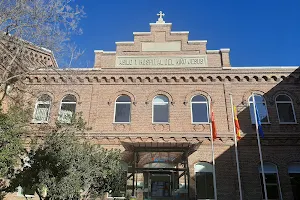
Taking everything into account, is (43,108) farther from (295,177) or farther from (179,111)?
(295,177)

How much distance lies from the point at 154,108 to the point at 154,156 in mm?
3128

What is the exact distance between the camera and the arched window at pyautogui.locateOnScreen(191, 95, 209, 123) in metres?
17.2

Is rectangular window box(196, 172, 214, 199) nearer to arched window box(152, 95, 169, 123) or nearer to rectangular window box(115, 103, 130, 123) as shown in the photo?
arched window box(152, 95, 169, 123)

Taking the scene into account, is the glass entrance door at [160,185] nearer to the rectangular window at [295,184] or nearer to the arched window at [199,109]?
the arched window at [199,109]

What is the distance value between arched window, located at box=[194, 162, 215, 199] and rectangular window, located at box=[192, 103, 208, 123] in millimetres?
2680

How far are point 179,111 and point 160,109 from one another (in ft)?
3.96

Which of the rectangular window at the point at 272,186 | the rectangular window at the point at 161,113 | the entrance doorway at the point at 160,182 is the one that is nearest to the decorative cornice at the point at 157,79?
the rectangular window at the point at 161,113

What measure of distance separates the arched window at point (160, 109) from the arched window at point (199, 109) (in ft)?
5.38

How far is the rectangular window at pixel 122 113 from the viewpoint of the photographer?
688 inches

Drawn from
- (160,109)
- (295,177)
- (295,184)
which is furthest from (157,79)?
(295,184)

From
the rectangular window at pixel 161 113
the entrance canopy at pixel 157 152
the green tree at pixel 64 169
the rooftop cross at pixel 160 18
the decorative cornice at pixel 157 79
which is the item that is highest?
the rooftop cross at pixel 160 18

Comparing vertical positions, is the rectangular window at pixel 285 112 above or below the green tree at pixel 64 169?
above

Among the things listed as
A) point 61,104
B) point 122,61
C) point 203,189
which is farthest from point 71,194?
point 122,61

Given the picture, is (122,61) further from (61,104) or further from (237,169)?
(237,169)
